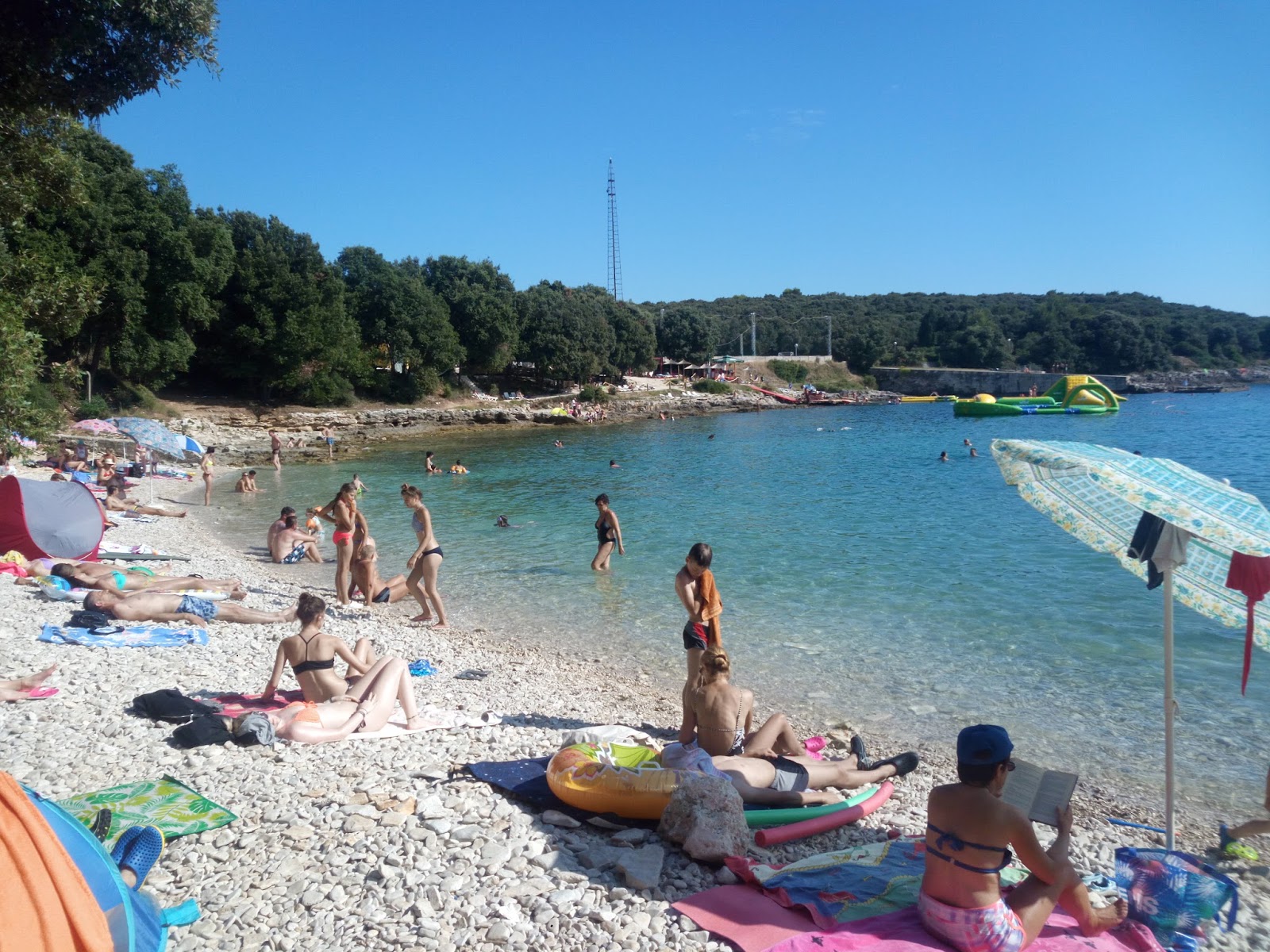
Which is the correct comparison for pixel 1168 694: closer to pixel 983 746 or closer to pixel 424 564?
pixel 983 746

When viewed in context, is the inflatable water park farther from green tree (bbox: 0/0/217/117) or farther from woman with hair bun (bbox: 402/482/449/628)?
green tree (bbox: 0/0/217/117)

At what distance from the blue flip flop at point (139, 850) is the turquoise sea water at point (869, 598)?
5470 millimetres

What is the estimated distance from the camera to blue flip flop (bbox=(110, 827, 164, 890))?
12.2ft

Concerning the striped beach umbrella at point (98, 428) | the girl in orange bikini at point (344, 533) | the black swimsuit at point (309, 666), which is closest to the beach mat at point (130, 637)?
the girl in orange bikini at point (344, 533)

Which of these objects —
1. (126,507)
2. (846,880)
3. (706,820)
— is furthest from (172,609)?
(126,507)

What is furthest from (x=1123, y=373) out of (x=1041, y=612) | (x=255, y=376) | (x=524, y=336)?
(x=1041, y=612)

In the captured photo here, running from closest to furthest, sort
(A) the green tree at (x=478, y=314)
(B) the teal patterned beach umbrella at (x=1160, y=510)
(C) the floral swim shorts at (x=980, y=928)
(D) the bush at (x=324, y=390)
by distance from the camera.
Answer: (C) the floral swim shorts at (x=980, y=928) → (B) the teal patterned beach umbrella at (x=1160, y=510) → (D) the bush at (x=324, y=390) → (A) the green tree at (x=478, y=314)

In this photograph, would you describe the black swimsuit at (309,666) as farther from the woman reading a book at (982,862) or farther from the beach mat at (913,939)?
the woman reading a book at (982,862)

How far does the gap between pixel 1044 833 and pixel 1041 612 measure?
21.0ft

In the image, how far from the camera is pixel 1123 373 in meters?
106

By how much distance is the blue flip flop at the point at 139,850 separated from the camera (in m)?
3.71

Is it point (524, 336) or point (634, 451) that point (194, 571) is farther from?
point (524, 336)

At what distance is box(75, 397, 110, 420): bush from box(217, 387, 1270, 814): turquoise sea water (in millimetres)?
7452

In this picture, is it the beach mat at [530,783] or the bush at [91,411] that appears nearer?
the beach mat at [530,783]
